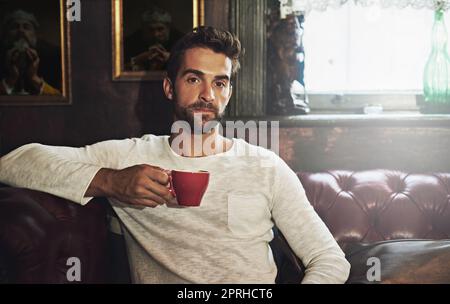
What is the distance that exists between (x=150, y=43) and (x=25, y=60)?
0.54 meters

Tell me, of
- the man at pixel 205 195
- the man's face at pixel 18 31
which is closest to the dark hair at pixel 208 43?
the man at pixel 205 195

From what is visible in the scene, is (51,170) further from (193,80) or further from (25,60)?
(25,60)

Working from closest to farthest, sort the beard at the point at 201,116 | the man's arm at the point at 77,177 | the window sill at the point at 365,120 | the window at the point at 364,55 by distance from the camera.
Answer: the man's arm at the point at 77,177 → the beard at the point at 201,116 → the window sill at the point at 365,120 → the window at the point at 364,55

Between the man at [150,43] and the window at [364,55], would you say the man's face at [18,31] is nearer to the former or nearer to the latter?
the man at [150,43]

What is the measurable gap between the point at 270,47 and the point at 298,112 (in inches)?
11.8

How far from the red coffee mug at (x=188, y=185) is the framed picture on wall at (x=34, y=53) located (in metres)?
1.12

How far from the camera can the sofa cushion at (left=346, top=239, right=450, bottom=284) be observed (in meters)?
1.54

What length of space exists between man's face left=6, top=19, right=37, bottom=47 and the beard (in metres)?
0.99

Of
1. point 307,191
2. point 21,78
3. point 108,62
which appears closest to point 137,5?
point 108,62

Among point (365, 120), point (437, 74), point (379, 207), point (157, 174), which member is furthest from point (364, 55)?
point (157, 174)

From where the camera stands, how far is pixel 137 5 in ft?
7.80

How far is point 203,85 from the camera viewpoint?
69.9 inches

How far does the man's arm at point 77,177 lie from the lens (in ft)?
5.05

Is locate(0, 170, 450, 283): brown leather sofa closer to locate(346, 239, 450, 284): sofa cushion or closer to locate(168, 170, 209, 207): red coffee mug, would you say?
locate(346, 239, 450, 284): sofa cushion
